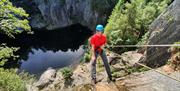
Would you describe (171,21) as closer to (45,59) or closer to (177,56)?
(177,56)

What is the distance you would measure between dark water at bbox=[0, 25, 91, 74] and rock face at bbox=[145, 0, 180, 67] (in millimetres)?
25008

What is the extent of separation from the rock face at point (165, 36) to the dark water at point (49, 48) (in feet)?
82.0

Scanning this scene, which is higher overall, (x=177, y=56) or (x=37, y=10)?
(x=37, y=10)

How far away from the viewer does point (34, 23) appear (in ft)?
247

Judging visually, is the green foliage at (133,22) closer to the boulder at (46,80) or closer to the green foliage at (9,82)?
the boulder at (46,80)

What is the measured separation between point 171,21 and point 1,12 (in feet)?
30.2

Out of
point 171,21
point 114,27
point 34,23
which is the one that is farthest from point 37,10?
point 171,21

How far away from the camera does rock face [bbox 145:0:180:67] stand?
17.8m

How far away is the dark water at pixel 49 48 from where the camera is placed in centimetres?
4987

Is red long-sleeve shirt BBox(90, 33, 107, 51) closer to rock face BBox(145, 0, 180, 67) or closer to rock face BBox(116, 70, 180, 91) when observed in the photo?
rock face BBox(116, 70, 180, 91)

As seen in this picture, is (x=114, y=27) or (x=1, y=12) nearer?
(x=1, y=12)

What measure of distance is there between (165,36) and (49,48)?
1718 inches

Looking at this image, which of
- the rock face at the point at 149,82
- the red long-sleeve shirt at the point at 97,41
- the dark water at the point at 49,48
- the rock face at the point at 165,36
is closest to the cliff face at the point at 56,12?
the dark water at the point at 49,48

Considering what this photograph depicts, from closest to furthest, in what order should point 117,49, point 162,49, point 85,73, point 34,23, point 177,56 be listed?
point 177,56
point 162,49
point 85,73
point 117,49
point 34,23
